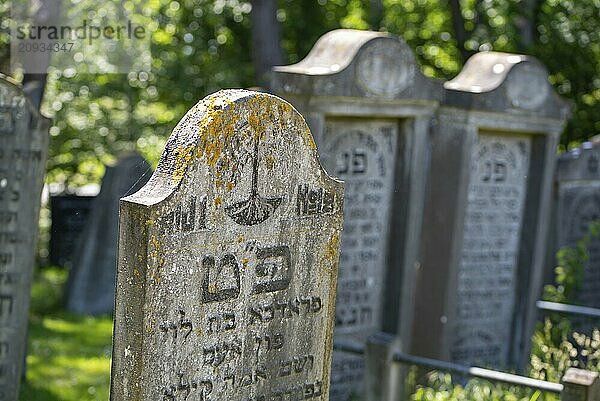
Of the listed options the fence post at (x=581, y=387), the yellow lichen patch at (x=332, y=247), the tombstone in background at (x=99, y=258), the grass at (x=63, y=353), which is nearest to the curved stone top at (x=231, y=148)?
the yellow lichen patch at (x=332, y=247)

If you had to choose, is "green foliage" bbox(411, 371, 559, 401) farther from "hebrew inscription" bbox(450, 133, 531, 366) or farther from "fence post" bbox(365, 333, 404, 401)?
"hebrew inscription" bbox(450, 133, 531, 366)

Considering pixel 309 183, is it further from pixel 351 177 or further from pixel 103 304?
pixel 103 304

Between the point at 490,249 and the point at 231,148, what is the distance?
462 cm

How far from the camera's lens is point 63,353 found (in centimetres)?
781

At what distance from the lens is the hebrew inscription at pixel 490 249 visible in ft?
24.4

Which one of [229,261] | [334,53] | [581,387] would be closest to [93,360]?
[334,53]

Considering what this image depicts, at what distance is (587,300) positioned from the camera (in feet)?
27.9

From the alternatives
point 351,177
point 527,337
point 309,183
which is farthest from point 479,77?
point 309,183

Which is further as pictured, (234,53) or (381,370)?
(234,53)

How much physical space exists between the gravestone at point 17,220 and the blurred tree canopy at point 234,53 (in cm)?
566

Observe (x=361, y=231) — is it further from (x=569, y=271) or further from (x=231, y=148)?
(x=231, y=148)

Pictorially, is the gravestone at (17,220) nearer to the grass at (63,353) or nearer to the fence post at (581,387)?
the grass at (63,353)

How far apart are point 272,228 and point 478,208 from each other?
4.10m

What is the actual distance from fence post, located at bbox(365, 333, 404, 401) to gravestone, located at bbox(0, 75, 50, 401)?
2011mm
